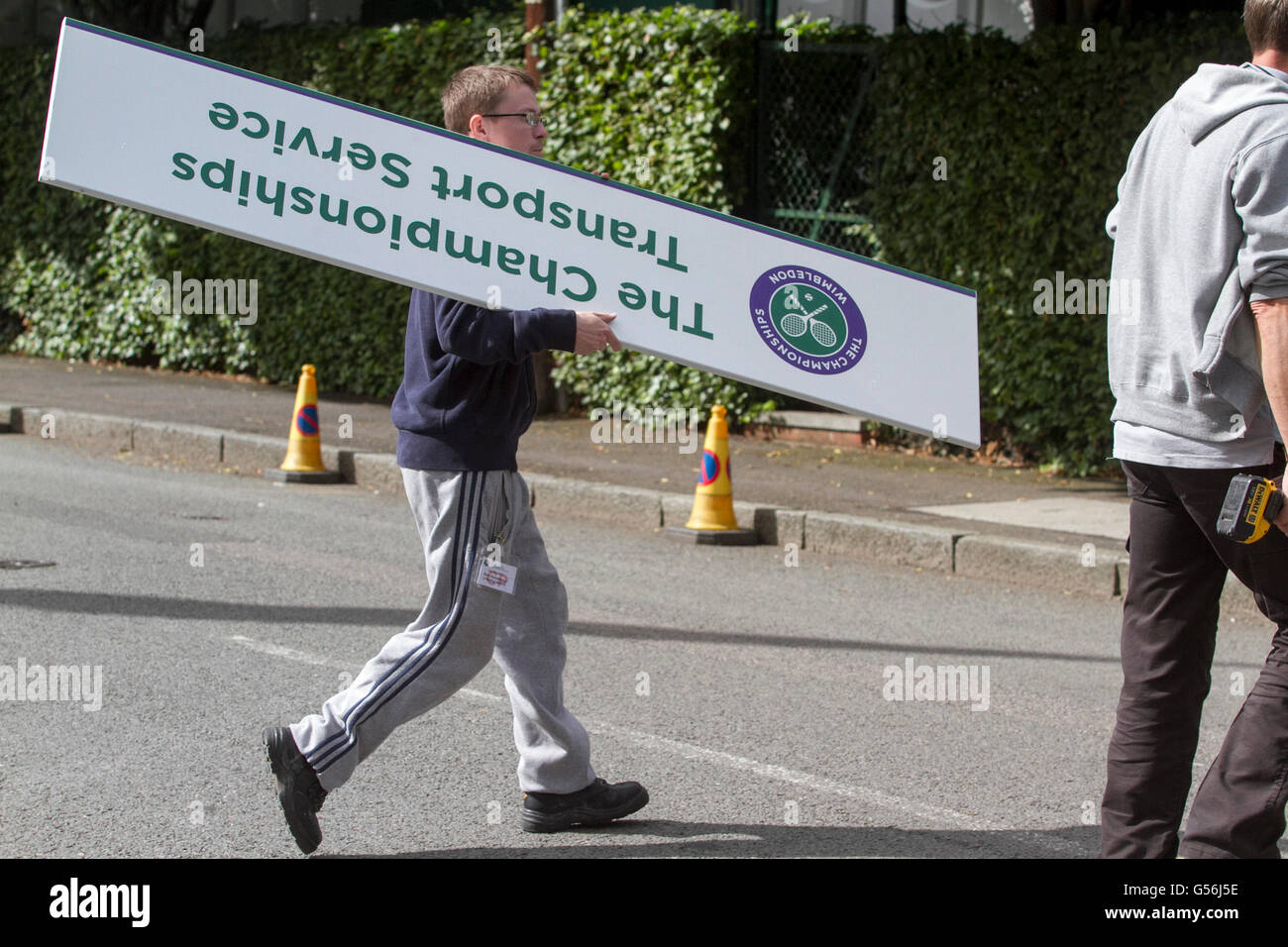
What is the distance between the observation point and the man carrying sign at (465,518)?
3980 millimetres

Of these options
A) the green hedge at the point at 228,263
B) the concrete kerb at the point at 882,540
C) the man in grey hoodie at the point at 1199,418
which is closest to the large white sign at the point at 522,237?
the man in grey hoodie at the point at 1199,418

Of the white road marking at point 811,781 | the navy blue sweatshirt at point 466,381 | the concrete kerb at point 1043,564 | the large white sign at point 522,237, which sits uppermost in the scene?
the large white sign at point 522,237

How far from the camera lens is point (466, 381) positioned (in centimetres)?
407

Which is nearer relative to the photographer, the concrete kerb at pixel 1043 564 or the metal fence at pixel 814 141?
the concrete kerb at pixel 1043 564

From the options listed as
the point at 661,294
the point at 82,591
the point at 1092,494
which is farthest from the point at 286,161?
the point at 1092,494

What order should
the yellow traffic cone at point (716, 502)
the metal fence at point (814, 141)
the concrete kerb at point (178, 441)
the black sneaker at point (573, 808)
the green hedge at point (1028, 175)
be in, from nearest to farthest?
the black sneaker at point (573, 808) < the yellow traffic cone at point (716, 502) < the green hedge at point (1028, 175) < the concrete kerb at point (178, 441) < the metal fence at point (814, 141)

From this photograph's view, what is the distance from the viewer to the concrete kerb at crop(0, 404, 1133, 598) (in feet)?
27.5

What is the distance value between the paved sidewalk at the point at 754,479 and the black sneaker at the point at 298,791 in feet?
16.9

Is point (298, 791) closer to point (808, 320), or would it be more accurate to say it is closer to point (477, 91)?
point (808, 320)

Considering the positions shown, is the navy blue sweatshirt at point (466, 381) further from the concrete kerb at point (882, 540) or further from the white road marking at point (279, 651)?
the concrete kerb at point (882, 540)

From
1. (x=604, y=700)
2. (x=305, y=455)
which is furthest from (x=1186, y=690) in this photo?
(x=305, y=455)

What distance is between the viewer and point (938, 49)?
1174cm

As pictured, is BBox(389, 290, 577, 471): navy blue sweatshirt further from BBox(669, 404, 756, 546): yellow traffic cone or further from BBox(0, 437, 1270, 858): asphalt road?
BBox(669, 404, 756, 546): yellow traffic cone
